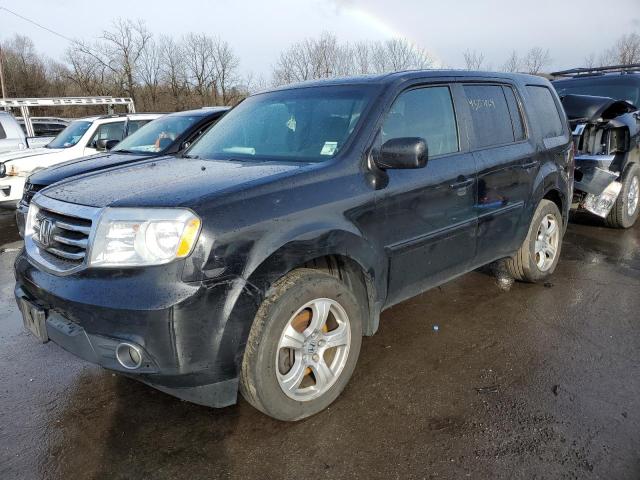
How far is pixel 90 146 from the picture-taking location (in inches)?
354

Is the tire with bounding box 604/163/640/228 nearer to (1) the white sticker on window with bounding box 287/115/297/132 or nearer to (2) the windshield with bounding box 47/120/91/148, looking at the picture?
(1) the white sticker on window with bounding box 287/115/297/132

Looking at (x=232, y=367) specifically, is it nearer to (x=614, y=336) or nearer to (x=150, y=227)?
(x=150, y=227)

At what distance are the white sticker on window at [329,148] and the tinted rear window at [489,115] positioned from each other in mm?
1240

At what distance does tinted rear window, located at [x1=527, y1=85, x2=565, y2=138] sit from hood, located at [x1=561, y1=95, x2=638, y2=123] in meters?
1.64

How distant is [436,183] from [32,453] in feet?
8.76

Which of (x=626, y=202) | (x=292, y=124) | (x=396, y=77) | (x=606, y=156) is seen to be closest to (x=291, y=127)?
(x=292, y=124)

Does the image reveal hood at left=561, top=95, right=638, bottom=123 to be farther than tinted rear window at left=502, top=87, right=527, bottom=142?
Yes

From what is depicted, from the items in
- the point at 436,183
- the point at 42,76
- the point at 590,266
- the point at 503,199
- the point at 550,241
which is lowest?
the point at 590,266

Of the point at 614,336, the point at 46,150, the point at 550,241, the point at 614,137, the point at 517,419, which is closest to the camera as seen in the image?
the point at 517,419

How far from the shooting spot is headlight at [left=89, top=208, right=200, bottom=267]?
2182 millimetres

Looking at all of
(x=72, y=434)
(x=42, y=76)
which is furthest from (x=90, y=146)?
(x=42, y=76)

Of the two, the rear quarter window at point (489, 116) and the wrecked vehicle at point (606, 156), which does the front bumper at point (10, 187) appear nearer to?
the rear quarter window at point (489, 116)

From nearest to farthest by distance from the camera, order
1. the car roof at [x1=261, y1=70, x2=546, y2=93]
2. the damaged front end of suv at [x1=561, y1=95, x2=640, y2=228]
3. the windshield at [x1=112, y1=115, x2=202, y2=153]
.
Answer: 1. the car roof at [x1=261, y1=70, x2=546, y2=93]
2. the damaged front end of suv at [x1=561, y1=95, x2=640, y2=228]
3. the windshield at [x1=112, y1=115, x2=202, y2=153]

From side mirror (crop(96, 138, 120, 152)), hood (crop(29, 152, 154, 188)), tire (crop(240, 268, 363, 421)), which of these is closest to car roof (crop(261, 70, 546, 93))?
tire (crop(240, 268, 363, 421))
